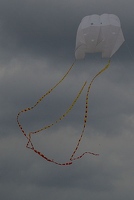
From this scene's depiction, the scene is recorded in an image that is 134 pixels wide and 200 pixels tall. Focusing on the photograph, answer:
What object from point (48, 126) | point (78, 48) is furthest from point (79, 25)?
point (48, 126)

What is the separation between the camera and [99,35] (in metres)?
181

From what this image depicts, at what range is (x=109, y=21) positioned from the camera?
181 meters

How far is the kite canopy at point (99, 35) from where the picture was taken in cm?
18075

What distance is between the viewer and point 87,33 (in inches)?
7121

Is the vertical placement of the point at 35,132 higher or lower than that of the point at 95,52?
lower

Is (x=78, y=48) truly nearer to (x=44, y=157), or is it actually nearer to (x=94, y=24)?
(x=94, y=24)

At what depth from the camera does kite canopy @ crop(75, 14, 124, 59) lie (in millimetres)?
180750

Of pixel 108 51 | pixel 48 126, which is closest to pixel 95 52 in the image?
pixel 108 51

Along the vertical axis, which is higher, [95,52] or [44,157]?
[95,52]

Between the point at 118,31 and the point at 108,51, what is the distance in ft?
12.9

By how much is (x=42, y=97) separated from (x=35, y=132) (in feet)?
19.9

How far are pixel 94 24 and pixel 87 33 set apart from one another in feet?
6.28

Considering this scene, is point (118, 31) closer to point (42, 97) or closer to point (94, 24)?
point (94, 24)

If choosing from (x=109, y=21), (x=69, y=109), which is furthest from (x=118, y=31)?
(x=69, y=109)
